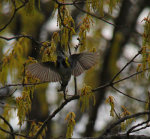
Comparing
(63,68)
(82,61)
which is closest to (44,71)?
(63,68)

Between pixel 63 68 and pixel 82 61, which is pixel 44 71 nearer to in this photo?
pixel 63 68

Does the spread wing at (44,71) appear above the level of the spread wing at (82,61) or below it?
below

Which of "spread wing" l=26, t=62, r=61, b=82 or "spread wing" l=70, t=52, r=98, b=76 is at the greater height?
"spread wing" l=70, t=52, r=98, b=76

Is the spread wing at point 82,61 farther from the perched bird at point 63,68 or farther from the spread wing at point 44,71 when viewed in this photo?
the spread wing at point 44,71

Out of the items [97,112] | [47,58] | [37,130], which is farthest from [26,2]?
[97,112]

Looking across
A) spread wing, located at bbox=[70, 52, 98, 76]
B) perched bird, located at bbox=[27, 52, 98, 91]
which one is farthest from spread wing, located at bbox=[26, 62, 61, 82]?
spread wing, located at bbox=[70, 52, 98, 76]

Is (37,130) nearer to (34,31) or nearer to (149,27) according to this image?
(149,27)

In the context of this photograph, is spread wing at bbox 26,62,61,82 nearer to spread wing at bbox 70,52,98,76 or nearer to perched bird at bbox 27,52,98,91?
perched bird at bbox 27,52,98,91

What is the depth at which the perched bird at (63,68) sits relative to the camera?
2580 millimetres

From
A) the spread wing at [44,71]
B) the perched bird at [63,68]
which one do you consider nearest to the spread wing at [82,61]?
the perched bird at [63,68]

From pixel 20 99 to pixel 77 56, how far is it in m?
0.68

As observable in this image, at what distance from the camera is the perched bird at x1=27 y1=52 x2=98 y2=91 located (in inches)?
102

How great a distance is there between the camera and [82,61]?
2725 millimetres

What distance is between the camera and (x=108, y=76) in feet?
20.4
